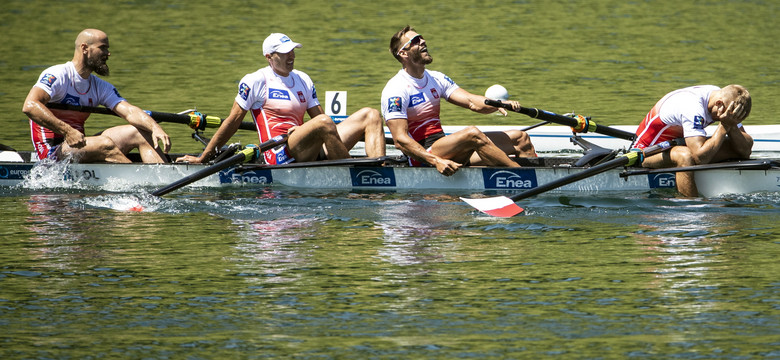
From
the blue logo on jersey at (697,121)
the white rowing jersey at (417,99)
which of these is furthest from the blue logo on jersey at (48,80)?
the blue logo on jersey at (697,121)

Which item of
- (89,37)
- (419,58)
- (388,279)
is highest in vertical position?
(89,37)

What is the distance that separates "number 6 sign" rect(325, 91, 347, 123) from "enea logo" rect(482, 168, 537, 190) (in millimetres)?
3306

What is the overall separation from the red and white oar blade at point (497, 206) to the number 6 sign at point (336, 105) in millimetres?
3735

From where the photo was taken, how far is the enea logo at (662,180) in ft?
34.0

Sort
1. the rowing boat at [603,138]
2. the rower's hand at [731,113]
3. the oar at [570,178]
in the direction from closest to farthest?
the rower's hand at [731,113] < the oar at [570,178] < the rowing boat at [603,138]

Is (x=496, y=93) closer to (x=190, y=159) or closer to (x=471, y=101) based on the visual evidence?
(x=471, y=101)

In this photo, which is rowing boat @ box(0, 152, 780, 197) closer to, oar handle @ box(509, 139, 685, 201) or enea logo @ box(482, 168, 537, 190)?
enea logo @ box(482, 168, 537, 190)

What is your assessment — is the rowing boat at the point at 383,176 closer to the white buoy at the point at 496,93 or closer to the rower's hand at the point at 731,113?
the rower's hand at the point at 731,113

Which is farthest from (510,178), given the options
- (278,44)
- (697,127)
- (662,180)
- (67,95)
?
(67,95)

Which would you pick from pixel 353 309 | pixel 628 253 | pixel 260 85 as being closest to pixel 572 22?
pixel 260 85

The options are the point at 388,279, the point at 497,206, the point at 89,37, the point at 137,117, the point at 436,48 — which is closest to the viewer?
the point at 388,279

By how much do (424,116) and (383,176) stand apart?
27.8 inches

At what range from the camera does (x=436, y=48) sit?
23.0 metres

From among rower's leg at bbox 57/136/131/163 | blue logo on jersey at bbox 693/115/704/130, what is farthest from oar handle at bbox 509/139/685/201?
rower's leg at bbox 57/136/131/163
